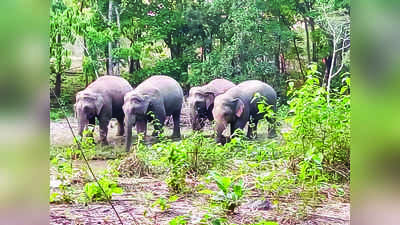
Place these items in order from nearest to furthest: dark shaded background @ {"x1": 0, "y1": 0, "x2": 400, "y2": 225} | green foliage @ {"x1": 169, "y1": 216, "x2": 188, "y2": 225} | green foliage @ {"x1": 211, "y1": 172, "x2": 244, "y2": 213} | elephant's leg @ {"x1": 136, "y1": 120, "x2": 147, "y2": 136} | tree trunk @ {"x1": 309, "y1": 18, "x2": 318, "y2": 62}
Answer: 1. dark shaded background @ {"x1": 0, "y1": 0, "x2": 400, "y2": 225}
2. green foliage @ {"x1": 169, "y1": 216, "x2": 188, "y2": 225}
3. green foliage @ {"x1": 211, "y1": 172, "x2": 244, "y2": 213}
4. tree trunk @ {"x1": 309, "y1": 18, "x2": 318, "y2": 62}
5. elephant's leg @ {"x1": 136, "y1": 120, "x2": 147, "y2": 136}

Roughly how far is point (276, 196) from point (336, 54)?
599 mm

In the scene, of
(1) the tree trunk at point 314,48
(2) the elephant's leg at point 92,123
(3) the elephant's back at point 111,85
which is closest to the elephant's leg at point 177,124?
(3) the elephant's back at point 111,85

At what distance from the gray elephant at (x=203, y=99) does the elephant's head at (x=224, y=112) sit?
40 millimetres

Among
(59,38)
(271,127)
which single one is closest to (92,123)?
(59,38)

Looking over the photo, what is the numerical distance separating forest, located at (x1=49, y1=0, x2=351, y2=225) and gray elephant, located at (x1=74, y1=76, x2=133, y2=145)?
0.02 m

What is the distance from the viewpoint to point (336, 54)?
1.72 meters

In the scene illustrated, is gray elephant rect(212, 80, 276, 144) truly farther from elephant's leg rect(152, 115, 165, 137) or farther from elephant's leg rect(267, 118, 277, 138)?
elephant's leg rect(152, 115, 165, 137)

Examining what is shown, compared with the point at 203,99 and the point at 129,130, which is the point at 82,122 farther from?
the point at 203,99

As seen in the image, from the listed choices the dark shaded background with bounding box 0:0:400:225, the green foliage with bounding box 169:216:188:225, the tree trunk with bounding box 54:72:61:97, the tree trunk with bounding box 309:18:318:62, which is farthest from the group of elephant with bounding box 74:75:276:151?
the dark shaded background with bounding box 0:0:400:225

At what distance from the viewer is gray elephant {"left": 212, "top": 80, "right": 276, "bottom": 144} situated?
1.79m

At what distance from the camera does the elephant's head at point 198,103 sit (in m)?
1.76

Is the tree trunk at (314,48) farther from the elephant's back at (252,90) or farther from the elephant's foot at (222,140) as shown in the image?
the elephant's foot at (222,140)
